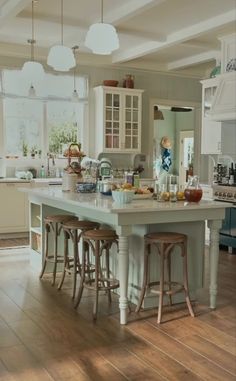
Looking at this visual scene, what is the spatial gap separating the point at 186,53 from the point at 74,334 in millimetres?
5549

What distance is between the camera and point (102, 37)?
3.88 metres

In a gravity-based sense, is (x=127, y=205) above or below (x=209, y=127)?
below

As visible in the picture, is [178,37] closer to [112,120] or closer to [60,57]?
[112,120]

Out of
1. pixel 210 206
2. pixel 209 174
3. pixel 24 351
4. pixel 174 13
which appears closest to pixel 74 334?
pixel 24 351

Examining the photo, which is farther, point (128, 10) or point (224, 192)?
point (224, 192)

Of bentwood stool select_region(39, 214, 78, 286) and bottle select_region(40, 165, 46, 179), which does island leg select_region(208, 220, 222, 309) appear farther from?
bottle select_region(40, 165, 46, 179)

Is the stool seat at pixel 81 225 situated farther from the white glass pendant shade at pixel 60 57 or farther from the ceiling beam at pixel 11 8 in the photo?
the ceiling beam at pixel 11 8

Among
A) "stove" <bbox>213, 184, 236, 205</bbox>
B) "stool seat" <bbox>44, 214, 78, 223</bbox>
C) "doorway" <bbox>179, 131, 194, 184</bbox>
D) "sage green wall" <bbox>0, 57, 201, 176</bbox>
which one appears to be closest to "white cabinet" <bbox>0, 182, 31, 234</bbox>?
"sage green wall" <bbox>0, 57, 201, 176</bbox>

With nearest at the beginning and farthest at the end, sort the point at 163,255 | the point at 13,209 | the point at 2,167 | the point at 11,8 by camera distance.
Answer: the point at 163,255 < the point at 11,8 < the point at 13,209 < the point at 2,167

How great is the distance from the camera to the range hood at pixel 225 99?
624cm

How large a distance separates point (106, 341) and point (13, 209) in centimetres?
422

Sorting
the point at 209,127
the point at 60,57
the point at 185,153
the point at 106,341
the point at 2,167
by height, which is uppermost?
the point at 60,57

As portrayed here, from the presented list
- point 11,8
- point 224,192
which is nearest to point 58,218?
point 11,8

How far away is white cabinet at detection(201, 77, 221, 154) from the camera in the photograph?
7172 millimetres
